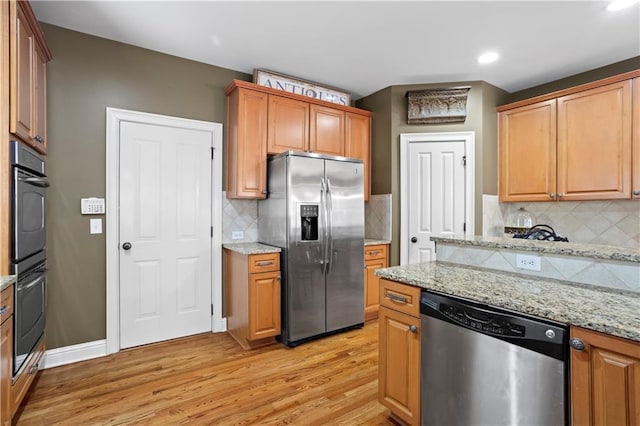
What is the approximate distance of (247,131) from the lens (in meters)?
3.09

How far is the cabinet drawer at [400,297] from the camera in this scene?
165 cm

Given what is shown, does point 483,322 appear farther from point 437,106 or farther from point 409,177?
point 437,106

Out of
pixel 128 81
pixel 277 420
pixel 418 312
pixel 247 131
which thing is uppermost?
pixel 128 81

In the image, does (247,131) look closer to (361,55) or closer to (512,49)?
(361,55)

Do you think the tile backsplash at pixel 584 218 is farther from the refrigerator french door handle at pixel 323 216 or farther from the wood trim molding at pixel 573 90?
the refrigerator french door handle at pixel 323 216

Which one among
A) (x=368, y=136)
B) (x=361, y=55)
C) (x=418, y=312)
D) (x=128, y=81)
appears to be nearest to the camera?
(x=418, y=312)

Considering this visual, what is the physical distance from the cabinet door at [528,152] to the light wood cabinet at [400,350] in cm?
266

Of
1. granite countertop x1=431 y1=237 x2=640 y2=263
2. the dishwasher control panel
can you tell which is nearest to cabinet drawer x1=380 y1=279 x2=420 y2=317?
the dishwasher control panel

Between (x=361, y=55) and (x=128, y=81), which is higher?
(x=361, y=55)

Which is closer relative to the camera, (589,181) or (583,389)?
(583,389)

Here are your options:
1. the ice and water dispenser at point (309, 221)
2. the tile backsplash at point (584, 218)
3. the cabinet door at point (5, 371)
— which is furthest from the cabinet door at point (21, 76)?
the tile backsplash at point (584, 218)

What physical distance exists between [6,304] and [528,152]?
455 cm

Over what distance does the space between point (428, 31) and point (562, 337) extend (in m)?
2.47

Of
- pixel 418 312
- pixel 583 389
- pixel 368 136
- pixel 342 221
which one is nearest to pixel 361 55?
pixel 368 136
